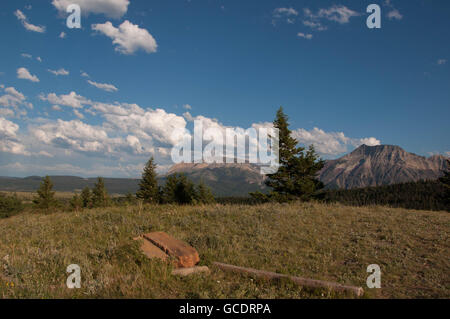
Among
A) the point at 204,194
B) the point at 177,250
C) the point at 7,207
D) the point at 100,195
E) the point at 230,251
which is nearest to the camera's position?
the point at 177,250

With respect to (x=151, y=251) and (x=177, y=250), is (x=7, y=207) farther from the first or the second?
(x=177, y=250)

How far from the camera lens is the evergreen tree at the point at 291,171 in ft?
114

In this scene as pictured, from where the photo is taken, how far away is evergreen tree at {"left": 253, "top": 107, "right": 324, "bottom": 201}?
3478 centimetres

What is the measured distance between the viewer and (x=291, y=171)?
117 ft

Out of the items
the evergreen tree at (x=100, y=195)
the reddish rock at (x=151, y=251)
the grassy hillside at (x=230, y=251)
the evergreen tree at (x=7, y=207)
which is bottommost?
the evergreen tree at (x=7, y=207)

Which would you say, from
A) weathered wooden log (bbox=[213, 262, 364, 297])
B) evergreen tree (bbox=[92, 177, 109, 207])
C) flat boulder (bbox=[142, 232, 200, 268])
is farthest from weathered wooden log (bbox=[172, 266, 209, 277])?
evergreen tree (bbox=[92, 177, 109, 207])

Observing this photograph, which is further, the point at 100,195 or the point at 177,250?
the point at 100,195

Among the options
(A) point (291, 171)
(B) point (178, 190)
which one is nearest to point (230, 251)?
(A) point (291, 171)

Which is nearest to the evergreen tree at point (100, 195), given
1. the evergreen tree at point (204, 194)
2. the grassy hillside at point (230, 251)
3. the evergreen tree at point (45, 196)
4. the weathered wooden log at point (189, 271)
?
the evergreen tree at point (45, 196)

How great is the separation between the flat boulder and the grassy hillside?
49cm

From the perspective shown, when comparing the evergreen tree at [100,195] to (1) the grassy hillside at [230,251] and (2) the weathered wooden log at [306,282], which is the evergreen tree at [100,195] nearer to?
(1) the grassy hillside at [230,251]

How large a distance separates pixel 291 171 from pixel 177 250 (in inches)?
1195

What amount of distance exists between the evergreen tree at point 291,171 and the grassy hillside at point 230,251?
69.7ft

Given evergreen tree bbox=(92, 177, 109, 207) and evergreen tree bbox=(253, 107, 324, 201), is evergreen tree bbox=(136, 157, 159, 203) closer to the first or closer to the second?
evergreen tree bbox=(92, 177, 109, 207)
